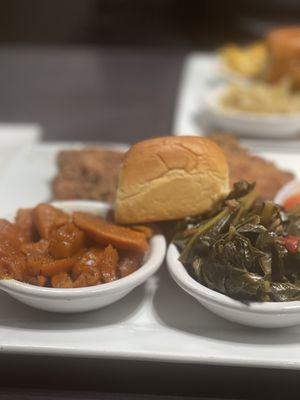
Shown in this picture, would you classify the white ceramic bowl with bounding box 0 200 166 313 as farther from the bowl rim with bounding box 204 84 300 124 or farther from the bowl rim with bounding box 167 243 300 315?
the bowl rim with bounding box 204 84 300 124

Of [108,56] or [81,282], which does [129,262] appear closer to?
→ [81,282]

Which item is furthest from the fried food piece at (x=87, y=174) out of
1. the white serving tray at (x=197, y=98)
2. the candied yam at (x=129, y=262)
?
the white serving tray at (x=197, y=98)

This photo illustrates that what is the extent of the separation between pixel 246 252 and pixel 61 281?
63 cm

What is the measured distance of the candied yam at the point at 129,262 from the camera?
2.06 m

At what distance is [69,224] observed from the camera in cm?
212

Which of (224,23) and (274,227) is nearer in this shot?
(274,227)

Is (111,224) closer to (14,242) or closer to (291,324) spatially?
(14,242)

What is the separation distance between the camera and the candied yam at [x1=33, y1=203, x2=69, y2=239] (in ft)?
7.03

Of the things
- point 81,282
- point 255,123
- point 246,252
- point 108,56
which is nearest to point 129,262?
point 81,282

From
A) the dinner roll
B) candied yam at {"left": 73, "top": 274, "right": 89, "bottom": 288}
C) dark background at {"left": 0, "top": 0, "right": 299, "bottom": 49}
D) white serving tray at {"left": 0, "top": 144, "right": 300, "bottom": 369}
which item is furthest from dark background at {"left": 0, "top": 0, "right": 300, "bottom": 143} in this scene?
candied yam at {"left": 73, "top": 274, "right": 89, "bottom": 288}

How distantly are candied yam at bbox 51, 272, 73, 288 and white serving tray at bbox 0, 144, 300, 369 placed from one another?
0.49ft

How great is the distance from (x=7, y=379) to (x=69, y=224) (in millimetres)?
574

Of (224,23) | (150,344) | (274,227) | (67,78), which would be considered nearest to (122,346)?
(150,344)

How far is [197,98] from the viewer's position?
4.49 metres
